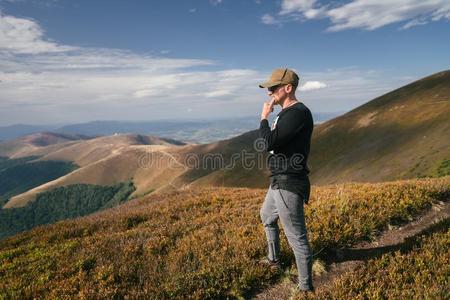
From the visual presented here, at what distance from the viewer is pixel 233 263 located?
7914mm

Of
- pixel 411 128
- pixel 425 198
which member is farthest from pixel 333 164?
pixel 425 198

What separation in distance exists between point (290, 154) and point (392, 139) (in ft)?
241

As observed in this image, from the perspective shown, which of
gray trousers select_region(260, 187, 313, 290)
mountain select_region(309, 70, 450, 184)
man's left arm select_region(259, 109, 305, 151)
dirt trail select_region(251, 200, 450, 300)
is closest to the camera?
man's left arm select_region(259, 109, 305, 151)

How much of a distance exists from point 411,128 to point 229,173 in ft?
189

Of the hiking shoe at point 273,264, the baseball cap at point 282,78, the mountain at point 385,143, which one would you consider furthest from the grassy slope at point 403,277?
the mountain at point 385,143

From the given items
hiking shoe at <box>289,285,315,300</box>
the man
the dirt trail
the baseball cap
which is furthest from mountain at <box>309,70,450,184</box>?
the baseball cap

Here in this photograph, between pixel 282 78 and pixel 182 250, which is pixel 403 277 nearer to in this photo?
pixel 282 78

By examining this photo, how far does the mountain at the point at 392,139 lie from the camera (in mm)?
50938

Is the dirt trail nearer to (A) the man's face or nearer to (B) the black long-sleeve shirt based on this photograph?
(B) the black long-sleeve shirt

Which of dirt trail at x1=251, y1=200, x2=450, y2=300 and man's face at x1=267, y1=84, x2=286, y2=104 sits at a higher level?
man's face at x1=267, y1=84, x2=286, y2=104

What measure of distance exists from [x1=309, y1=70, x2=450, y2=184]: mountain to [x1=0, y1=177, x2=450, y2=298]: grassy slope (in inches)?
1395

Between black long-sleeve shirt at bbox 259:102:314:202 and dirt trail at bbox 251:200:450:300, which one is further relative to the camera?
dirt trail at bbox 251:200:450:300

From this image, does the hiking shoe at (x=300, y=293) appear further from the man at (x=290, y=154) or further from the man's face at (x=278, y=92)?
the man's face at (x=278, y=92)

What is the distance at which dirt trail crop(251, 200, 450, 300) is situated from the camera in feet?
23.5
